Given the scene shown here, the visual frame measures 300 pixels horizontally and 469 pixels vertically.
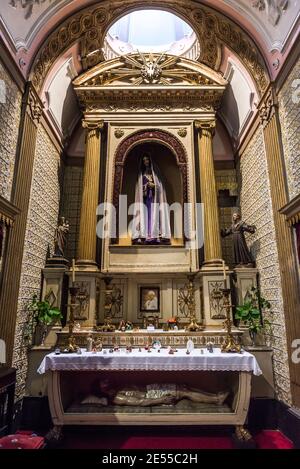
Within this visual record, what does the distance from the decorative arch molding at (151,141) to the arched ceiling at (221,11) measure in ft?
8.03

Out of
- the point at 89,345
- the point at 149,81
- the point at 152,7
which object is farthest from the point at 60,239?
the point at 152,7

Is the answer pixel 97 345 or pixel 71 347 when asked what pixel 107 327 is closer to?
pixel 97 345

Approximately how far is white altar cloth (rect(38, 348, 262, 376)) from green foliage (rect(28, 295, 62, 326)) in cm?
111

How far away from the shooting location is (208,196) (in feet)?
22.7

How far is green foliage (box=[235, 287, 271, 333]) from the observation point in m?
5.69

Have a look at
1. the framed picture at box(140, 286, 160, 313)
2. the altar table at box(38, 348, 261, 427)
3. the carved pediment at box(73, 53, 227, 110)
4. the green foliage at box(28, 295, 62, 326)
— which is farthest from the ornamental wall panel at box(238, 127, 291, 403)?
the green foliage at box(28, 295, 62, 326)

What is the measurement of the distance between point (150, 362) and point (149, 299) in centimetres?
188

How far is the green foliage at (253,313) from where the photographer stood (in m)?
5.69

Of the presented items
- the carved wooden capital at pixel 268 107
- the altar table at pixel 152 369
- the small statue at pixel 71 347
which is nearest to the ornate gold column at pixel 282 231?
the carved wooden capital at pixel 268 107

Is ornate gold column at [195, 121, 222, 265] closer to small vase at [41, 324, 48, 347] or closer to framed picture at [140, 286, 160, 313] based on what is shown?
framed picture at [140, 286, 160, 313]

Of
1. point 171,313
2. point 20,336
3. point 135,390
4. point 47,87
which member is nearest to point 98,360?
point 135,390

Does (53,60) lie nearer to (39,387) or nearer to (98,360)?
(98,360)

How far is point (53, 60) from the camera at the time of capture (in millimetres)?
6668
